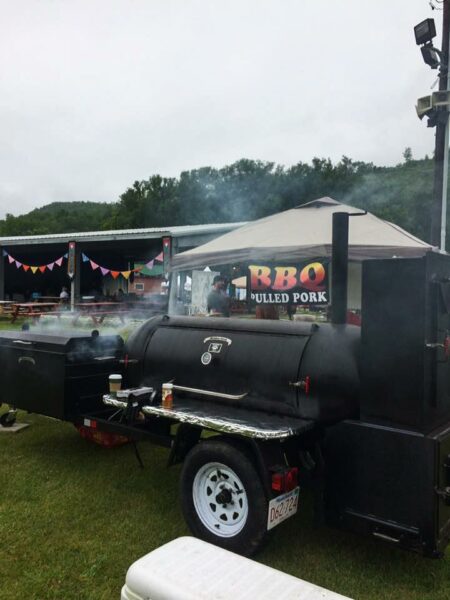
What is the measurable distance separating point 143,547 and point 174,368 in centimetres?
121

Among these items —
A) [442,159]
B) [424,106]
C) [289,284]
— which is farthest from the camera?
[442,159]

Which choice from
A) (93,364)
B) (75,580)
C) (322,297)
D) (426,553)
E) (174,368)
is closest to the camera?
(426,553)

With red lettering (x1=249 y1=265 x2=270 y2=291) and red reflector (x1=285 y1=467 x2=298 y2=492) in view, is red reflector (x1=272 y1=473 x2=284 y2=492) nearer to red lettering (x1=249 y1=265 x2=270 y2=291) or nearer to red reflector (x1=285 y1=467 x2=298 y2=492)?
red reflector (x1=285 y1=467 x2=298 y2=492)

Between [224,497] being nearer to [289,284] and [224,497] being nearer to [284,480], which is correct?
[284,480]

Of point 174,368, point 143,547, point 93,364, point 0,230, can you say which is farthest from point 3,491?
point 0,230

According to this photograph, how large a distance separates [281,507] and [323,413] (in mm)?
612

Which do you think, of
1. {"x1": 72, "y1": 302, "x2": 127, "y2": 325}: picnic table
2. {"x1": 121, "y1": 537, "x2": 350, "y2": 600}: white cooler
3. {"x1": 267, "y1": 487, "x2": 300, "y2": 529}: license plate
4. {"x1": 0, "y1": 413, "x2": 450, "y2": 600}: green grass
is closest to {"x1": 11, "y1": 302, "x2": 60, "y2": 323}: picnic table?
{"x1": 72, "y1": 302, "x2": 127, "y2": 325}: picnic table

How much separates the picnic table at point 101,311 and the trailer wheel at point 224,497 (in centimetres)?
552

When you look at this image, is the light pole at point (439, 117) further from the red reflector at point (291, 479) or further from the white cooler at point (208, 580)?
the white cooler at point (208, 580)

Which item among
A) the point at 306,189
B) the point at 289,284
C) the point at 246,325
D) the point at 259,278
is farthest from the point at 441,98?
the point at 246,325

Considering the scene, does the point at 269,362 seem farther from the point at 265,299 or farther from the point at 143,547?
the point at 265,299

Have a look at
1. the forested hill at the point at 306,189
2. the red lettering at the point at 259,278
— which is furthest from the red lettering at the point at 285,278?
the forested hill at the point at 306,189

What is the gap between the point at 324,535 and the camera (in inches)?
132

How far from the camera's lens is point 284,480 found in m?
2.88
